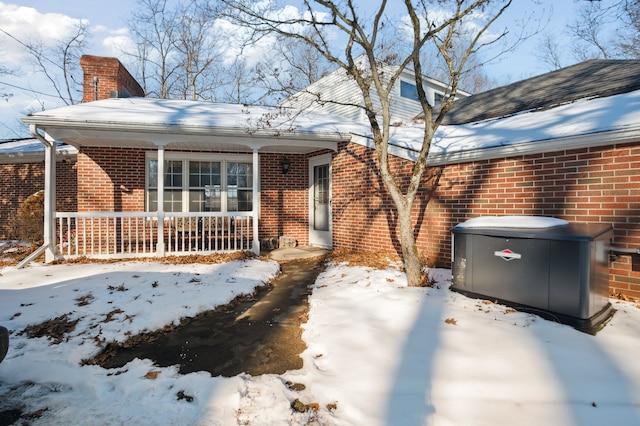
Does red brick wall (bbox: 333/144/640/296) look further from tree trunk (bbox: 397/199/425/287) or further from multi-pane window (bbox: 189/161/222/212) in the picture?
multi-pane window (bbox: 189/161/222/212)

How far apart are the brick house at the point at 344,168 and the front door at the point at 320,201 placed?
4 centimetres

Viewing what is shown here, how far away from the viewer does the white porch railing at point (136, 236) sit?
671cm

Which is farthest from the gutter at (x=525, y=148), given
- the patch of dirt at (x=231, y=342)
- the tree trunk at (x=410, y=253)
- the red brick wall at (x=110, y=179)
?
the red brick wall at (x=110, y=179)

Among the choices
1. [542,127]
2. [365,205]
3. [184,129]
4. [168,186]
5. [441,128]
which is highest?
[441,128]

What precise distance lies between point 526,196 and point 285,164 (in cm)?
577

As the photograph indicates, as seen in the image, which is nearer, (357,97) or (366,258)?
(366,258)

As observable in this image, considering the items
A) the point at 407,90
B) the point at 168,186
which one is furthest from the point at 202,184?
the point at 407,90

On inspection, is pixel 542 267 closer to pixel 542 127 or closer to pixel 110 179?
pixel 542 127

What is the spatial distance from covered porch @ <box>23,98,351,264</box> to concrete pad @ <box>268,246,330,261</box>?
1.82 ft

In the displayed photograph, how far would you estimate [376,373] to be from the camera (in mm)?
2514

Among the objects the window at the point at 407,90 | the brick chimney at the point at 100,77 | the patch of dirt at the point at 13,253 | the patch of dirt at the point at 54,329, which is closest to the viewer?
the patch of dirt at the point at 54,329

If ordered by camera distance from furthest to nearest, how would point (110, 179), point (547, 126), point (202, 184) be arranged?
point (202, 184), point (110, 179), point (547, 126)

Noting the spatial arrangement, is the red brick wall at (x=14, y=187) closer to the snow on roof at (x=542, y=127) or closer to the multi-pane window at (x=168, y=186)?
the multi-pane window at (x=168, y=186)

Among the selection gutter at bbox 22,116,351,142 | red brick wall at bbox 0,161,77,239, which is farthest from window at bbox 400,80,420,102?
red brick wall at bbox 0,161,77,239
